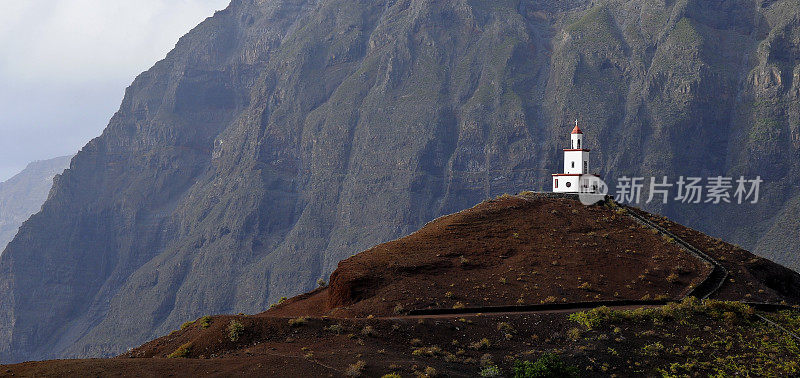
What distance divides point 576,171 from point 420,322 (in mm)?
33918

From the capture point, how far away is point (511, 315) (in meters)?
38.2

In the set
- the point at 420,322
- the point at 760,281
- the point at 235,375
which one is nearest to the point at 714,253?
the point at 760,281

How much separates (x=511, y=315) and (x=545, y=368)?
24.1 feet

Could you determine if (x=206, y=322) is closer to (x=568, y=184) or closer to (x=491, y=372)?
(x=491, y=372)

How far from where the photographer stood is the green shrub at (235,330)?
32666mm

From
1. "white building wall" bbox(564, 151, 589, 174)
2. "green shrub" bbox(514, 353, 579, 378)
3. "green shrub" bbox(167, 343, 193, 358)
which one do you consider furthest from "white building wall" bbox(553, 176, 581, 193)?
"green shrub" bbox(167, 343, 193, 358)

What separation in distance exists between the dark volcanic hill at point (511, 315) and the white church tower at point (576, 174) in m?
5.84

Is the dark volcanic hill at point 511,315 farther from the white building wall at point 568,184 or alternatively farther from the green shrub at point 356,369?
the white building wall at point 568,184

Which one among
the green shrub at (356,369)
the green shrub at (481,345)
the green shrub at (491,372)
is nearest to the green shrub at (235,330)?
the green shrub at (356,369)

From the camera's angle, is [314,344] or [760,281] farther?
[760,281]

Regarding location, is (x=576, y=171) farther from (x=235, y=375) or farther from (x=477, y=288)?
(x=235, y=375)

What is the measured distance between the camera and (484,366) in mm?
32125

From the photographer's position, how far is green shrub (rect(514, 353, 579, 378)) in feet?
102

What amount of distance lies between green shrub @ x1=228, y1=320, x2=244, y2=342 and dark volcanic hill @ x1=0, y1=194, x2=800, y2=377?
0.05 m
